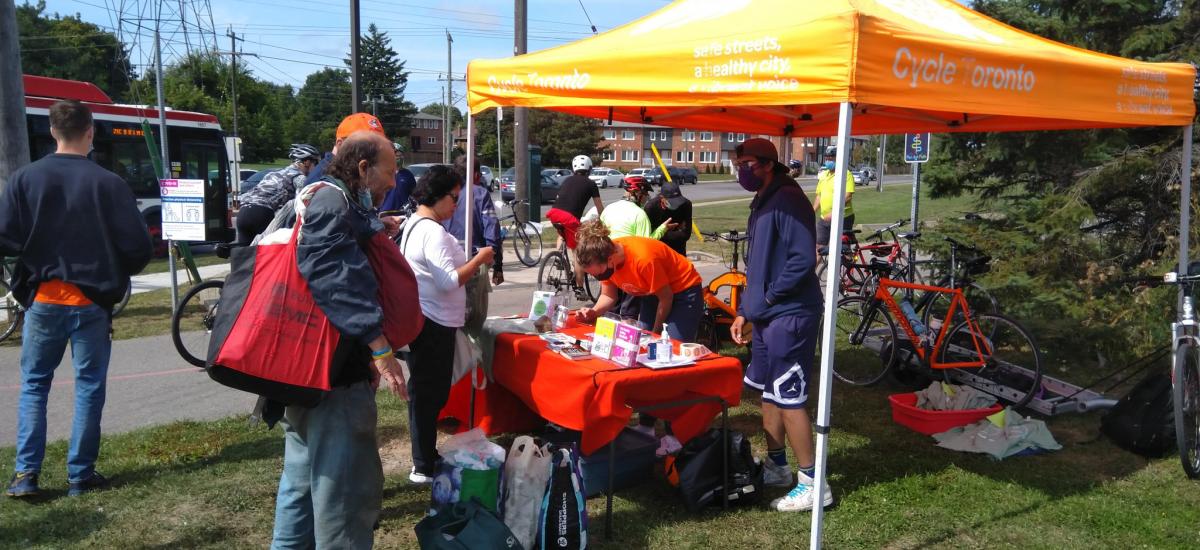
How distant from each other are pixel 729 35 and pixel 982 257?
4.59m

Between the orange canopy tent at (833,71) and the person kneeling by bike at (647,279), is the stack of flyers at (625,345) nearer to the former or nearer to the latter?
the person kneeling by bike at (647,279)

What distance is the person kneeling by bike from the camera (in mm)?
4418

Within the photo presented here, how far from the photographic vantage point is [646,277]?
4.68m

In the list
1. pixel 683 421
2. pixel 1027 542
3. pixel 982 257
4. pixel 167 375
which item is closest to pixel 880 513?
pixel 1027 542

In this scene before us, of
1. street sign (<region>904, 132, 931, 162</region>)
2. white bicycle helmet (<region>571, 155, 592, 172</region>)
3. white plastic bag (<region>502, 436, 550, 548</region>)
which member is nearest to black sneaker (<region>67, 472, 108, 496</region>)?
white plastic bag (<region>502, 436, 550, 548</region>)

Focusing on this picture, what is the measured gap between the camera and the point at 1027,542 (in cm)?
377

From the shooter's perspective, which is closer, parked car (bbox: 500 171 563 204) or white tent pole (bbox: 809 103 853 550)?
A: white tent pole (bbox: 809 103 853 550)

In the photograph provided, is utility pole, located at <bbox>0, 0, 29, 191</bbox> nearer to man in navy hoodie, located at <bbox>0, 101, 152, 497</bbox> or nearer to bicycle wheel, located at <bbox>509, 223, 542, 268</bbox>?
man in navy hoodie, located at <bbox>0, 101, 152, 497</bbox>

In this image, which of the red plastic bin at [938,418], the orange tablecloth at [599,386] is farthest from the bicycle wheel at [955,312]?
the orange tablecloth at [599,386]

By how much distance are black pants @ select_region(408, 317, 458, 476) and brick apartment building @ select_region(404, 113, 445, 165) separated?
3102 inches

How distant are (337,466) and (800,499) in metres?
2.42

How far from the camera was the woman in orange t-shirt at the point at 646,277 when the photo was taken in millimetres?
4414

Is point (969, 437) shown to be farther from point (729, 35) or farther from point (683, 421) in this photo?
point (729, 35)

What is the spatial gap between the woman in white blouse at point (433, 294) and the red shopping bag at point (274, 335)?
138cm
